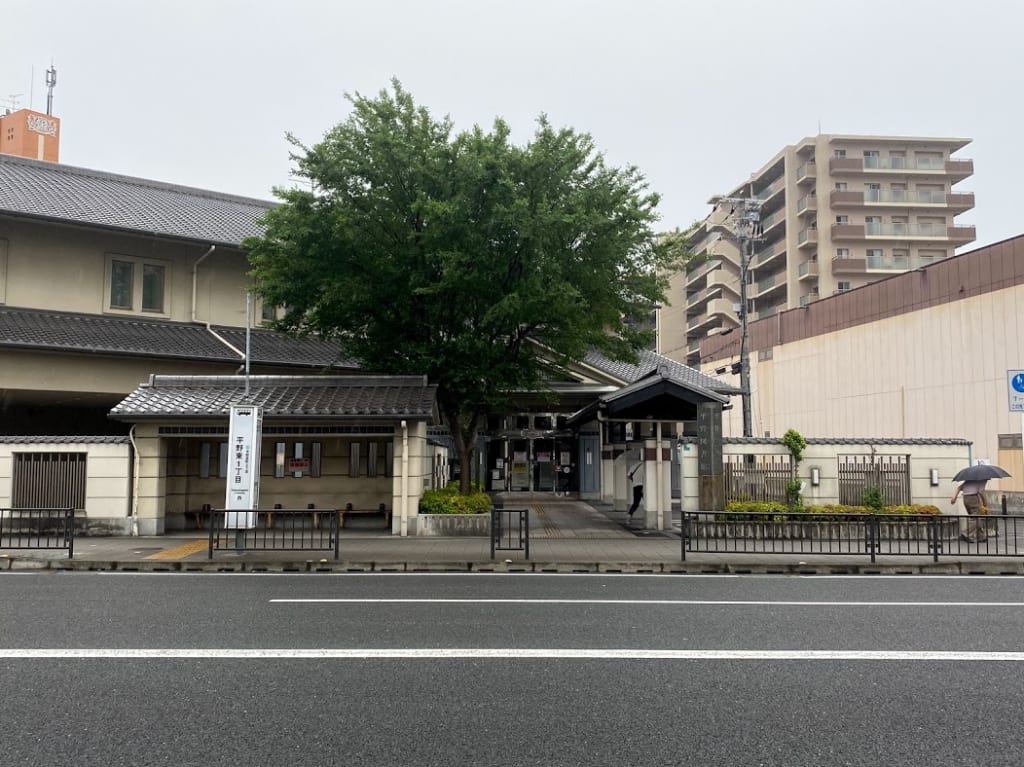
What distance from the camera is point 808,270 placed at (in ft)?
189

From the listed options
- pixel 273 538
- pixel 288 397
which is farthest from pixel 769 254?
pixel 273 538

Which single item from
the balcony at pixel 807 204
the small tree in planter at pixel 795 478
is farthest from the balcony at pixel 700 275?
the small tree in planter at pixel 795 478

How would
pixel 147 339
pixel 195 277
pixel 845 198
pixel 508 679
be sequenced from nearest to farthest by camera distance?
pixel 508 679 < pixel 147 339 < pixel 195 277 < pixel 845 198

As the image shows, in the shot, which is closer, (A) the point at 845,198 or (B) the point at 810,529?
(B) the point at 810,529

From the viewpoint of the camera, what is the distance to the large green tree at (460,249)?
1756cm

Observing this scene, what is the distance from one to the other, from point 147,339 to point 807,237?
47697 millimetres

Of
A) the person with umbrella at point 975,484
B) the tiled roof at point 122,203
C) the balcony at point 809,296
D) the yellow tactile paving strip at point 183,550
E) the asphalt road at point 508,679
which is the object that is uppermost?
the balcony at point 809,296

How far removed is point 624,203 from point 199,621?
13695 millimetres

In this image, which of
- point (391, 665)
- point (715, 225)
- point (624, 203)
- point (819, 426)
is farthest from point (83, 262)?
point (715, 225)

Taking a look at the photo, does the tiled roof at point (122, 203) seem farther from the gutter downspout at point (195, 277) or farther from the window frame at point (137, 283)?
the window frame at point (137, 283)

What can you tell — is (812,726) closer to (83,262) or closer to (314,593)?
(314,593)

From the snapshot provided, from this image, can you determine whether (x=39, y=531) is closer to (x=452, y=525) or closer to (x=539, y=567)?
(x=452, y=525)

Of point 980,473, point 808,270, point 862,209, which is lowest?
point 980,473

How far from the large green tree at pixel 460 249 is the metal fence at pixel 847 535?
5.86 meters
